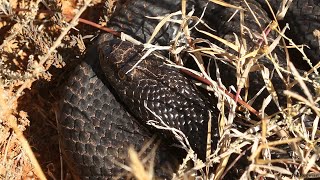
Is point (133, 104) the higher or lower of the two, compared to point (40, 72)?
lower

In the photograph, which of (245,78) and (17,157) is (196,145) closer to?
(245,78)

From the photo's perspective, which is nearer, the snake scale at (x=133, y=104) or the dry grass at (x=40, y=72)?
the dry grass at (x=40, y=72)

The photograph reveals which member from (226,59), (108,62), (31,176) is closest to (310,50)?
(226,59)

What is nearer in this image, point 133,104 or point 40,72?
point 133,104

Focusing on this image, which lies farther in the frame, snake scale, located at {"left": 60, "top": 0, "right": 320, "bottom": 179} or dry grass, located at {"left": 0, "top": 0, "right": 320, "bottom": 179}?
snake scale, located at {"left": 60, "top": 0, "right": 320, "bottom": 179}

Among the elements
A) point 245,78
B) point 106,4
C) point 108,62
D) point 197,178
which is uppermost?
point 106,4

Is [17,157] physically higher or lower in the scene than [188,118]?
higher

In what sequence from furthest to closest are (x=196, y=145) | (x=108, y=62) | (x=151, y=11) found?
(x=151, y=11), (x=108, y=62), (x=196, y=145)

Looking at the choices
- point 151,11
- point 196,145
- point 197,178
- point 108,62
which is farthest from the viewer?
point 151,11
